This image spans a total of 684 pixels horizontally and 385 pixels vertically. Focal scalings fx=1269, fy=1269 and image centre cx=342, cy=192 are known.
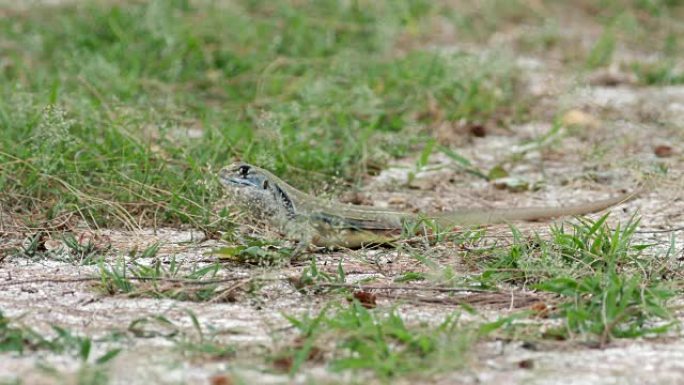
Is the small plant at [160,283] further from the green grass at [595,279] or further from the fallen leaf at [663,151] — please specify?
the fallen leaf at [663,151]

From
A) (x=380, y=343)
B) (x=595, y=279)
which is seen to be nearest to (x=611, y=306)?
(x=595, y=279)

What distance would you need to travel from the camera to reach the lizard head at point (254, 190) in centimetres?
548

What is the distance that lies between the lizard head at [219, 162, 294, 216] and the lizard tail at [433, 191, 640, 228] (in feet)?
2.25

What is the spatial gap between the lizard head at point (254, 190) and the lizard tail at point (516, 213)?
2.25 ft

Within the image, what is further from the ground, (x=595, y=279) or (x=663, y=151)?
(x=595, y=279)

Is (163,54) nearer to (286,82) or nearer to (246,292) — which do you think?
(286,82)

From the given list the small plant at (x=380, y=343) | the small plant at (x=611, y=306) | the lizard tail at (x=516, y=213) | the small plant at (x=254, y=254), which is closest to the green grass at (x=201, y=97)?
the small plant at (x=254, y=254)

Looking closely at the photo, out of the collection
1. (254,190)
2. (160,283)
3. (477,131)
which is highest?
(254,190)

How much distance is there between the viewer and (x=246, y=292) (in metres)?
4.61

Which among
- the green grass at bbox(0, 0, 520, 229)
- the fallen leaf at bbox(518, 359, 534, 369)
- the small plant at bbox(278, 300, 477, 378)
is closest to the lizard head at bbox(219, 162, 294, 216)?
the green grass at bbox(0, 0, 520, 229)

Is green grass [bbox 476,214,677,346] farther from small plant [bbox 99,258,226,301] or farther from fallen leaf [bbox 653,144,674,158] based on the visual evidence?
fallen leaf [bbox 653,144,674,158]

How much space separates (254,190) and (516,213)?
4.13 ft

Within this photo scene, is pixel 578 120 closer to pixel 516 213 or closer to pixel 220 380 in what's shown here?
pixel 516 213

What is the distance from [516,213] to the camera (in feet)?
19.3
